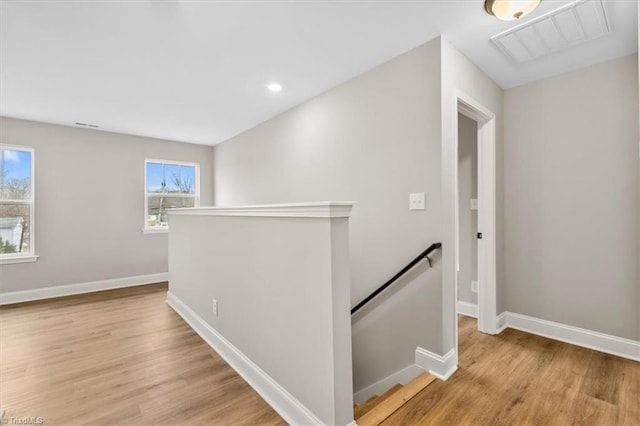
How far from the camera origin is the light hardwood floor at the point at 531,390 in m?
1.67

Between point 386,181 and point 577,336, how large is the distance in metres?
2.14

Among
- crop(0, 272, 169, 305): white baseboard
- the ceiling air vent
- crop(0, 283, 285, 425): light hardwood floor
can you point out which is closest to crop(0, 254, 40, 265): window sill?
crop(0, 272, 169, 305): white baseboard

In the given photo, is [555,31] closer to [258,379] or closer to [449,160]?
[449,160]

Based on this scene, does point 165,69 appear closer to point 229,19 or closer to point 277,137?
point 229,19

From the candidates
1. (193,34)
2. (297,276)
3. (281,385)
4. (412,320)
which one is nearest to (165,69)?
(193,34)

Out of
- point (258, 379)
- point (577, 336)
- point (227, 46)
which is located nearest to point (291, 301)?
point (258, 379)

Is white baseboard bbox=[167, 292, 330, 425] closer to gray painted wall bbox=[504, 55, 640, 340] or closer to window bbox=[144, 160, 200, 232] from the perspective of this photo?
gray painted wall bbox=[504, 55, 640, 340]

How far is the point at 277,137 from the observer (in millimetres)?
4035

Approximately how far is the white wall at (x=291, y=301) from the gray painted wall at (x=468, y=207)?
2.33 m

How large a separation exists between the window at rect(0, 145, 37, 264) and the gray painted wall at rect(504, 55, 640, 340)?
6.15 m

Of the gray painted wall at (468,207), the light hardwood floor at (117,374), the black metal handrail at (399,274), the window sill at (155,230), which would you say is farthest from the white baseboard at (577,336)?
the window sill at (155,230)

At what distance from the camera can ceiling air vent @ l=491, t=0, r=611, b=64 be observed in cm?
187

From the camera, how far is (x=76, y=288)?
452cm

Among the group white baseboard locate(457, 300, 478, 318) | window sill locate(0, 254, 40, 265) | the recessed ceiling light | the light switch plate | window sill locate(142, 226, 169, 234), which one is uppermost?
the recessed ceiling light
